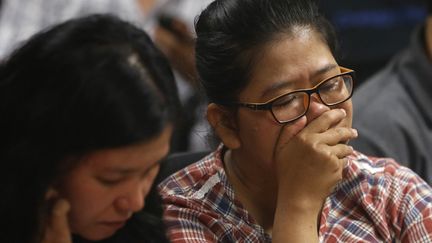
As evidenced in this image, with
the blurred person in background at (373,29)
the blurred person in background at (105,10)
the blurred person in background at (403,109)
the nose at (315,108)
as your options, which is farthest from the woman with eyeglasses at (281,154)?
the blurred person in background at (373,29)

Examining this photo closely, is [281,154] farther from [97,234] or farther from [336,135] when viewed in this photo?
[97,234]

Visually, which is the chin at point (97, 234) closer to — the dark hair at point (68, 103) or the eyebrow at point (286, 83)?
the dark hair at point (68, 103)

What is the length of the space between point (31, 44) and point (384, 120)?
1462mm

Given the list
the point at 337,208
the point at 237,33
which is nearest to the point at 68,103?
the point at 237,33

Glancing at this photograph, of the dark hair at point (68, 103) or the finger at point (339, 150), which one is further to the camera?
the finger at point (339, 150)

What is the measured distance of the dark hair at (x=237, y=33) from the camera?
1720 millimetres

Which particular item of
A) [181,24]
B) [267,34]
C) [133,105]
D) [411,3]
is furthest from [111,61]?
[411,3]

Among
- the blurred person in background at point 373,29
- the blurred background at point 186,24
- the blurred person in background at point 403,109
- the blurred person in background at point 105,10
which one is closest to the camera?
the blurred person in background at point 403,109

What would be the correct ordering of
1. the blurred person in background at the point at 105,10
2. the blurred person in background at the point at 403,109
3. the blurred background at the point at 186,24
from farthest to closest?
the blurred person in background at the point at 105,10, the blurred background at the point at 186,24, the blurred person in background at the point at 403,109

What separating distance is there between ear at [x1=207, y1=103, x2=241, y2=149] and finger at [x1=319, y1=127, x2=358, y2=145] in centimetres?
21

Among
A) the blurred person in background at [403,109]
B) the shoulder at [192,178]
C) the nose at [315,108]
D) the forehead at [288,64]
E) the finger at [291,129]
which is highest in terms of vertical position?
the forehead at [288,64]

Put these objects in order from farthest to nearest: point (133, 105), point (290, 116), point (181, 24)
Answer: point (181, 24), point (290, 116), point (133, 105)

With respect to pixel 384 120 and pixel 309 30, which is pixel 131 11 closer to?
pixel 384 120

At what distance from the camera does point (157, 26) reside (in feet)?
12.4
